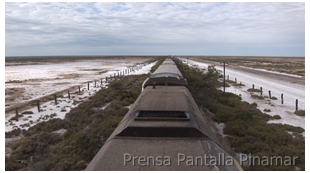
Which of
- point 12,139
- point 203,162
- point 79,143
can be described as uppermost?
point 203,162

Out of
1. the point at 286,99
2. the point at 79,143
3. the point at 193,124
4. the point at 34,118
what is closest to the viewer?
the point at 193,124

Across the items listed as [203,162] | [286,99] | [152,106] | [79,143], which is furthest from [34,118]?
[286,99]

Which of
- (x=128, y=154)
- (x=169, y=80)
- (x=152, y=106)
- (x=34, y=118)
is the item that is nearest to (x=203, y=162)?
(x=128, y=154)

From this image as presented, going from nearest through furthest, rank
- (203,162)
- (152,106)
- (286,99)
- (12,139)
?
(203,162), (152,106), (12,139), (286,99)

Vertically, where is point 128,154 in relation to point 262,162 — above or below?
above

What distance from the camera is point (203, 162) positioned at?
2973 millimetres

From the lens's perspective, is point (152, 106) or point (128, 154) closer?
point (128, 154)

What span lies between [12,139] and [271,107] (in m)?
15.6

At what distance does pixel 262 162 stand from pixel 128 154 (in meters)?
5.20

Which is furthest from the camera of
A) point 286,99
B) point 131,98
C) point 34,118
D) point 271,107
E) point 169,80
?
point 286,99

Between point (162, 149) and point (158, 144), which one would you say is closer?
point (162, 149)

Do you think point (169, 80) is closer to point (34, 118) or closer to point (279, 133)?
point (279, 133)

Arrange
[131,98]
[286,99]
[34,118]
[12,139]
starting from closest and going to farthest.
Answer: [12,139], [34,118], [131,98], [286,99]

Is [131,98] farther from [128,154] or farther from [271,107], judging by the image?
[128,154]
